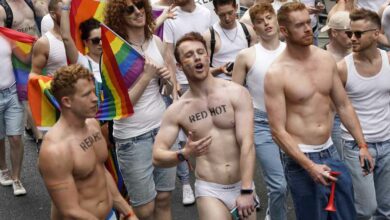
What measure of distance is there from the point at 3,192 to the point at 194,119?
356cm

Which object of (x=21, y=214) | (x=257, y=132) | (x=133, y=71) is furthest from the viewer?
(x=21, y=214)

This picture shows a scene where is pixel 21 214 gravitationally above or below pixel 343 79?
below

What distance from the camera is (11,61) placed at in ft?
24.5

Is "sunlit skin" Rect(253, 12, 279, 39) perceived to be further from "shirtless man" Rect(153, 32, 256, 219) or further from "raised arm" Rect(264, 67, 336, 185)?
"shirtless man" Rect(153, 32, 256, 219)

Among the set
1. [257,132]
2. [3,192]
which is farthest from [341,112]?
[3,192]

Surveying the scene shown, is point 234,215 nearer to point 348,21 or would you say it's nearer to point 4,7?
point 348,21

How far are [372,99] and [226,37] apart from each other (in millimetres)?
1819

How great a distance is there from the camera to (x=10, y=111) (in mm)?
7508

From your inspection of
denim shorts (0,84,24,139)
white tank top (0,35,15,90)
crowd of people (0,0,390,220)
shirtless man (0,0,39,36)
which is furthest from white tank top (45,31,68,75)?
shirtless man (0,0,39,36)

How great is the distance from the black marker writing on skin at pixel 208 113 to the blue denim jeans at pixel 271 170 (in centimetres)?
125

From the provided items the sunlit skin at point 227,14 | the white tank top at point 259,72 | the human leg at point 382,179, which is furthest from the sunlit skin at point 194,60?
the sunlit skin at point 227,14

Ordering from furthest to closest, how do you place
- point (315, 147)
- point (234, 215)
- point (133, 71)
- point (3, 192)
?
point (3, 192)
point (133, 71)
point (315, 147)
point (234, 215)

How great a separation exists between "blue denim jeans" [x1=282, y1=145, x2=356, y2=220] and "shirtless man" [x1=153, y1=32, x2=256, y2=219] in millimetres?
505

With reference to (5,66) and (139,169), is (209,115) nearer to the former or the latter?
(139,169)
